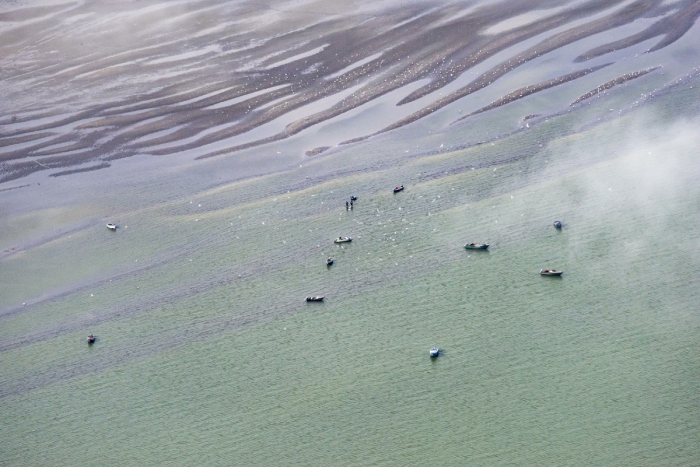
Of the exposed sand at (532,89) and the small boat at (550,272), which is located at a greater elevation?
the exposed sand at (532,89)

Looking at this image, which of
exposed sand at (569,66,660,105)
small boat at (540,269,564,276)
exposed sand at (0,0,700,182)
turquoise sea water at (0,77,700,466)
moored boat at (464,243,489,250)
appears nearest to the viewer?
turquoise sea water at (0,77,700,466)

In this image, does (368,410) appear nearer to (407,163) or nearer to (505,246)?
(505,246)

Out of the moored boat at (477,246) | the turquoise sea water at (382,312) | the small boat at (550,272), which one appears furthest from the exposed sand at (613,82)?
the small boat at (550,272)

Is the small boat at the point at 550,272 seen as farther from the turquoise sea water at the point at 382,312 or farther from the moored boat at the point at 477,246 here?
the moored boat at the point at 477,246

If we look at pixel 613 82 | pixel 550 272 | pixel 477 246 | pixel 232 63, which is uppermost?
pixel 232 63

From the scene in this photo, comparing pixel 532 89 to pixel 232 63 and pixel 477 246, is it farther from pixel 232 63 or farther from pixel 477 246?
pixel 232 63

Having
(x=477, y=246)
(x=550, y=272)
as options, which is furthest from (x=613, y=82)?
(x=550, y=272)

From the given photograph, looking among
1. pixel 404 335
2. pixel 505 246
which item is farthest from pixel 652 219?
pixel 404 335

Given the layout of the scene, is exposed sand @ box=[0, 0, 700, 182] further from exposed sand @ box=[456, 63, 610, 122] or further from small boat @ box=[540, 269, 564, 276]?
small boat @ box=[540, 269, 564, 276]

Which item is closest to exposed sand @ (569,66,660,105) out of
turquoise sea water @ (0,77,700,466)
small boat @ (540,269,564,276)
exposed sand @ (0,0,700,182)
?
exposed sand @ (0,0,700,182)
